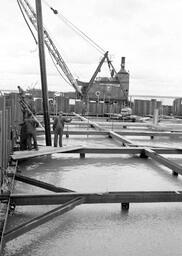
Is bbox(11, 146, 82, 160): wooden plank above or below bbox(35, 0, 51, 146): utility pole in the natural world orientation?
below

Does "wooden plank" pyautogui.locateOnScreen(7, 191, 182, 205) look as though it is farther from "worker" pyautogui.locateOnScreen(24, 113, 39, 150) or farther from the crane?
the crane

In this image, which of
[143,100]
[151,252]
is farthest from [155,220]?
[143,100]

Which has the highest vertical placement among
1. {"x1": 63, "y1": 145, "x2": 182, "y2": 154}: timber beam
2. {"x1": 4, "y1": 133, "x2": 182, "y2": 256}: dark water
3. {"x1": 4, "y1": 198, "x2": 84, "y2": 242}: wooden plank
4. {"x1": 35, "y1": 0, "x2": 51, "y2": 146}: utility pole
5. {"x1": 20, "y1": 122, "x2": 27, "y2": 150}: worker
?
{"x1": 35, "y1": 0, "x2": 51, "y2": 146}: utility pole

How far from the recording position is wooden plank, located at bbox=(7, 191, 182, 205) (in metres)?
5.42

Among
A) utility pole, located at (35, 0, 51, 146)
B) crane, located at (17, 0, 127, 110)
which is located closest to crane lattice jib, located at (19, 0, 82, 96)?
crane, located at (17, 0, 127, 110)

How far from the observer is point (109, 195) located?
5586 mm

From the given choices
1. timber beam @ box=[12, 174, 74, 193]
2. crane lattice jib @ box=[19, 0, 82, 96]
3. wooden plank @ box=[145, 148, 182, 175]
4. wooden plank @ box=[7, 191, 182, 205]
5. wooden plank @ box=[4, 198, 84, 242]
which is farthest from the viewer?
crane lattice jib @ box=[19, 0, 82, 96]

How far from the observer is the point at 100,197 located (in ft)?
18.2

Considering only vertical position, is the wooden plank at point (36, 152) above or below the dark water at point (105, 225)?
above

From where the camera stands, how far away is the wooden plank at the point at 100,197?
542 centimetres

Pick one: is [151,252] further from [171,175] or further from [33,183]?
[171,175]

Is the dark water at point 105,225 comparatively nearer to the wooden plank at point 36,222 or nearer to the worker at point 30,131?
the wooden plank at point 36,222

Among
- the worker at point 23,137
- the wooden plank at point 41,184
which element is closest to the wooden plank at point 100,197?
the wooden plank at point 41,184

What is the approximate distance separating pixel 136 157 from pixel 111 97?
39.9 m
